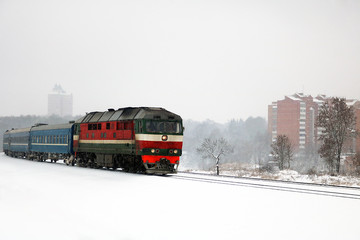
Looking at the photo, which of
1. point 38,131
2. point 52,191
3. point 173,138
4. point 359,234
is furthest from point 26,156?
point 359,234

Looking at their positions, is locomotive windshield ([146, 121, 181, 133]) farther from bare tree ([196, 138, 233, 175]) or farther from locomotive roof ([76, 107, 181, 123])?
bare tree ([196, 138, 233, 175])

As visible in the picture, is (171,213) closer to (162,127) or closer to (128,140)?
(162,127)

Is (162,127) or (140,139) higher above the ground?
(162,127)

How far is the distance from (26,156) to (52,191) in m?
37.1

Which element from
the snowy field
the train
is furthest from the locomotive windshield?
the snowy field

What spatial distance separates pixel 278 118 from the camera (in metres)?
182

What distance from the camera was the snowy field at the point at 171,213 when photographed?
1416 cm

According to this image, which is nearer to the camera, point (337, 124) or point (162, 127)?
point (162, 127)

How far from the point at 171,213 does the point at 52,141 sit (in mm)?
31690

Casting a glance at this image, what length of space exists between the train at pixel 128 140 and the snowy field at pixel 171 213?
17.6 feet

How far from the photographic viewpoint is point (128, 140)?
29922 mm

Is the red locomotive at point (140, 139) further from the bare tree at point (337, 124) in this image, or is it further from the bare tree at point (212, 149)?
the bare tree at point (337, 124)

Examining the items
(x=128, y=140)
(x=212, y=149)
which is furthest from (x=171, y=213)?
(x=212, y=149)

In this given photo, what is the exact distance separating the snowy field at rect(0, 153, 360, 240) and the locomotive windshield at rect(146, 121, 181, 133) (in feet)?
19.8
